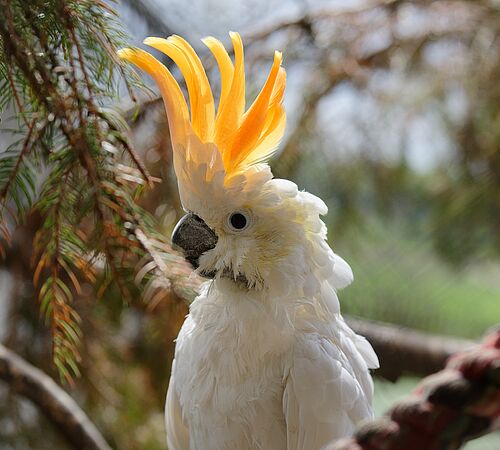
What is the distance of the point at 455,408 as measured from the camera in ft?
1.37

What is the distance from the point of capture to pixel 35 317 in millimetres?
1811

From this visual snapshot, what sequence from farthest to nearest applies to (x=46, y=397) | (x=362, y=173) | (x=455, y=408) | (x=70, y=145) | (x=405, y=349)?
(x=362, y=173)
(x=405, y=349)
(x=46, y=397)
(x=70, y=145)
(x=455, y=408)

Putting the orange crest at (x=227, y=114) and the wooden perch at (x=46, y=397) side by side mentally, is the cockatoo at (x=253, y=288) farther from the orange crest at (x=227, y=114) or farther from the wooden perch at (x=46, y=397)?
the wooden perch at (x=46, y=397)

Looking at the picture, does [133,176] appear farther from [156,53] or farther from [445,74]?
[445,74]

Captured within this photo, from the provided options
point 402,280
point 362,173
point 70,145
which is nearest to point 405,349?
point 402,280

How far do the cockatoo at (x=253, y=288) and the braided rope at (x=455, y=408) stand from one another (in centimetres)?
60

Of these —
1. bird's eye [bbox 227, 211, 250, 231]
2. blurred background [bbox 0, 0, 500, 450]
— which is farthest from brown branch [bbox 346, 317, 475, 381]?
bird's eye [bbox 227, 211, 250, 231]

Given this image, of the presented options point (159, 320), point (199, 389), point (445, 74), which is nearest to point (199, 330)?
point (199, 389)

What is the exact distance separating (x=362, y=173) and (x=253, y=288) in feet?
3.64

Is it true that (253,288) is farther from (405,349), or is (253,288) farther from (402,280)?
(402,280)

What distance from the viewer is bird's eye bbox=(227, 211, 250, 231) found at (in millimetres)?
1039

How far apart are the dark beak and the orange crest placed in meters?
0.10

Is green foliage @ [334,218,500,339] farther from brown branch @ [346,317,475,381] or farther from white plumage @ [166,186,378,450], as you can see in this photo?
white plumage @ [166,186,378,450]

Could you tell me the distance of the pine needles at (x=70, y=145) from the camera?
2.24ft
